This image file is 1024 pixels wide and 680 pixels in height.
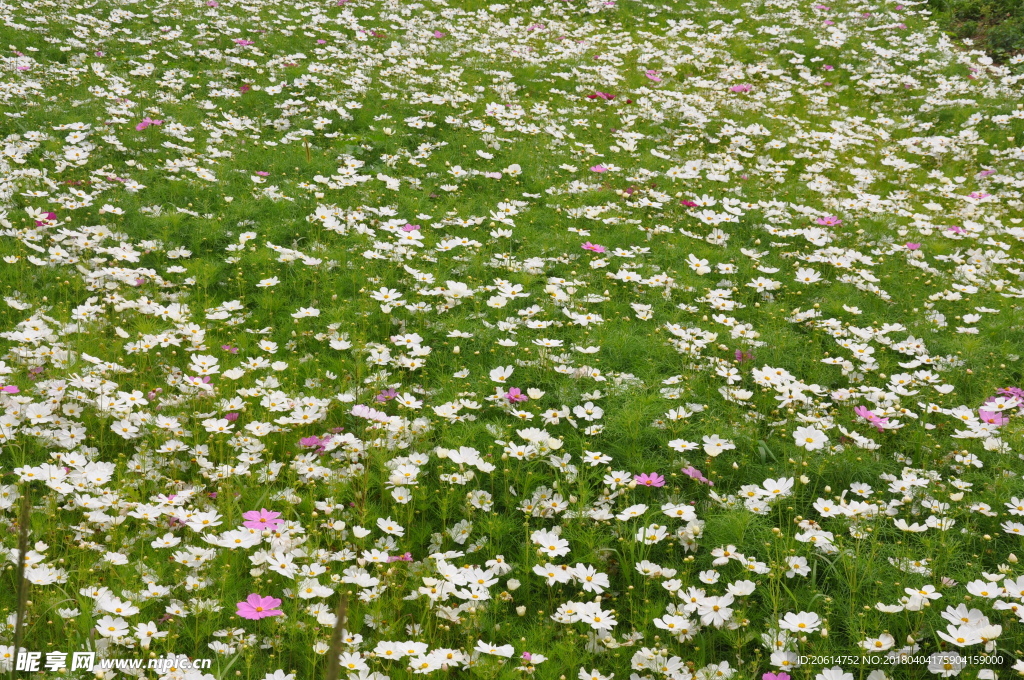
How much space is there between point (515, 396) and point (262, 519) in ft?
4.83

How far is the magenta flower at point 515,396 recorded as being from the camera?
3.76 m

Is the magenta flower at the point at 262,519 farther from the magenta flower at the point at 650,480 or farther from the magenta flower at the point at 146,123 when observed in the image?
the magenta flower at the point at 146,123

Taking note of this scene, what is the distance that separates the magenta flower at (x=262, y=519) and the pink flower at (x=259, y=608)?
0.34 meters

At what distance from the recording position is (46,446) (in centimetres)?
330

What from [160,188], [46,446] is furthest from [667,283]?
[160,188]

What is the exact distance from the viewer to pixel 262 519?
2799mm

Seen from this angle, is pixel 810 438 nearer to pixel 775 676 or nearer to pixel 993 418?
pixel 993 418

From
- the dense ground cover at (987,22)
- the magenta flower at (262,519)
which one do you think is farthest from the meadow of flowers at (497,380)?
the dense ground cover at (987,22)

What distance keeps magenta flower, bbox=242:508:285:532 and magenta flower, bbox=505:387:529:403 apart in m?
1.38

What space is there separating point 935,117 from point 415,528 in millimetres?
9381

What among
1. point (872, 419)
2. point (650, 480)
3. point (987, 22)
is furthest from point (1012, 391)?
point (987, 22)

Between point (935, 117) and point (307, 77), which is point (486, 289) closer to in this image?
point (307, 77)

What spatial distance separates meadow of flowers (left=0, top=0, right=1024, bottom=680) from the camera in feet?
8.21

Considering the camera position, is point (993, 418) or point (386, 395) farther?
point (386, 395)
